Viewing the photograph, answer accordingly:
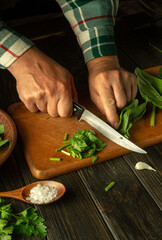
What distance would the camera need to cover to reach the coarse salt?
3.70 ft

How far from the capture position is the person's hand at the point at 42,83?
1396 millimetres

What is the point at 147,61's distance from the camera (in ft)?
6.44

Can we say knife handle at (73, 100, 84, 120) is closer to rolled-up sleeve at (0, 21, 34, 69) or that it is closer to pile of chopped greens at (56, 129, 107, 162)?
pile of chopped greens at (56, 129, 107, 162)

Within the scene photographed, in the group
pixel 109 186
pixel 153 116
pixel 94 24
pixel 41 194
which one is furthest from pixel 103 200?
pixel 94 24

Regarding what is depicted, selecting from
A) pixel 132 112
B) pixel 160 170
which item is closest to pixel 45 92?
pixel 132 112

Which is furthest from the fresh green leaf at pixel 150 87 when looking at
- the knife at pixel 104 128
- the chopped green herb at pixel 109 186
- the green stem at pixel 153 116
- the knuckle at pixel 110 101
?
the chopped green herb at pixel 109 186

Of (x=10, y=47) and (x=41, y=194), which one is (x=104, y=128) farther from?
(x=10, y=47)

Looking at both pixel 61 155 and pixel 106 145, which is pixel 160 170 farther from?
pixel 61 155

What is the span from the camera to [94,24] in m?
1.65

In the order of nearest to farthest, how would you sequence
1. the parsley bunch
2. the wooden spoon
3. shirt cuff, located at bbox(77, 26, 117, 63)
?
the parsley bunch
the wooden spoon
shirt cuff, located at bbox(77, 26, 117, 63)

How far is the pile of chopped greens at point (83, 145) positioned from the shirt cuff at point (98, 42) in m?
0.49

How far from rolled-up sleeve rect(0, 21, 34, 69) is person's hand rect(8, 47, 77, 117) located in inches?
0.9

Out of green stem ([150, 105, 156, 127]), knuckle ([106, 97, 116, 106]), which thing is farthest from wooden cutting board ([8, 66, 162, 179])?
knuckle ([106, 97, 116, 106])

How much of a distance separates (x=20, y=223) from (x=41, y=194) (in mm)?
127
